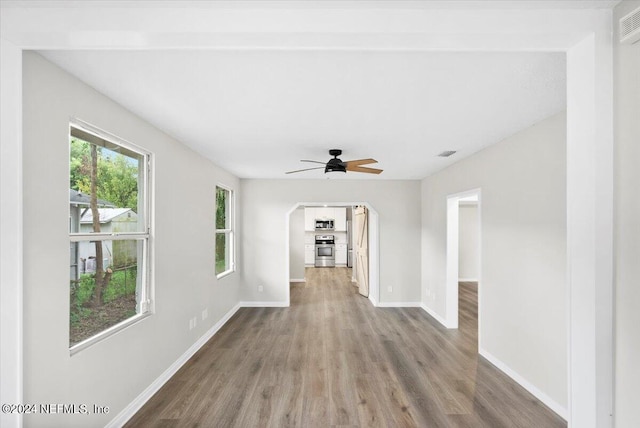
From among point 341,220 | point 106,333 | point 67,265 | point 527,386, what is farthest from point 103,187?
point 341,220

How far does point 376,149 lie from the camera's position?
3709 millimetres

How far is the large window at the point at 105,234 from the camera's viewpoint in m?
2.03

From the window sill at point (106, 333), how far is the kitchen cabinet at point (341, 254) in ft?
30.4

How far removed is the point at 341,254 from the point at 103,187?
996cm

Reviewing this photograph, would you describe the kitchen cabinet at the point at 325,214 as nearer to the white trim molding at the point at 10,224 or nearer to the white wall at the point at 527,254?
the white wall at the point at 527,254

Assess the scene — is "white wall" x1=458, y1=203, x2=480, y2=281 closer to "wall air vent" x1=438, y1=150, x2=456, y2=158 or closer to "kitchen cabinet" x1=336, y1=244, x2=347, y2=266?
"kitchen cabinet" x1=336, y1=244, x2=347, y2=266

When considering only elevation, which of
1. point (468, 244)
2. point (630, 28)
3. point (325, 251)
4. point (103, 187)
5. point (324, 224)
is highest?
point (630, 28)

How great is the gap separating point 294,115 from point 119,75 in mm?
1219

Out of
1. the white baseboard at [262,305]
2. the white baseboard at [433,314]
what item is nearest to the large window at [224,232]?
the white baseboard at [262,305]

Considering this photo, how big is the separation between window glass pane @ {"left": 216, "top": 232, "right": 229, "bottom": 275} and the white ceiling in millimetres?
2002

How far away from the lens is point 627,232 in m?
1.16

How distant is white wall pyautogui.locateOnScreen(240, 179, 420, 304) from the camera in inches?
237

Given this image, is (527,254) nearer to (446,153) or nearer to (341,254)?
(446,153)

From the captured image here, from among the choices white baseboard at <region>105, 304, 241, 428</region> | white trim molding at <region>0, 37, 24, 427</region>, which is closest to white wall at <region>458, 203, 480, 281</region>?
white baseboard at <region>105, 304, 241, 428</region>
